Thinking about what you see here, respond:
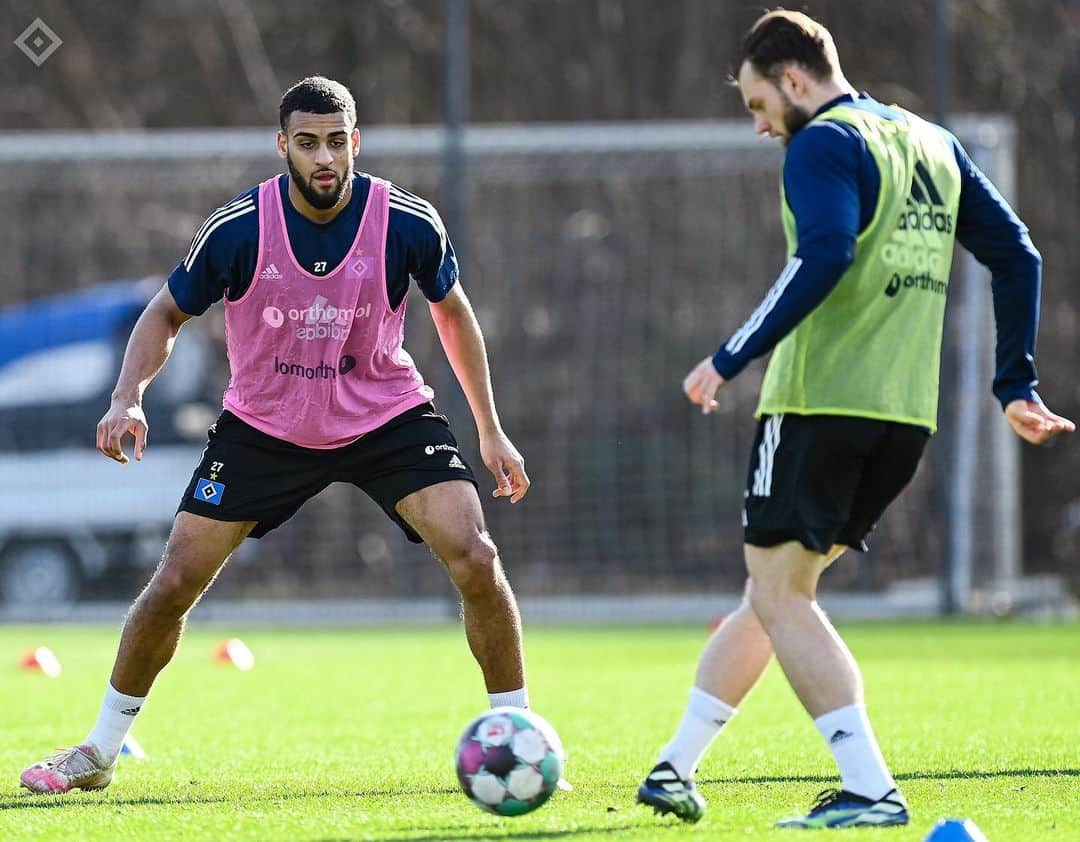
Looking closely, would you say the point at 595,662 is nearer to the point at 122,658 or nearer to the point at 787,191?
the point at 122,658

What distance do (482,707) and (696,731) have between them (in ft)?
12.7

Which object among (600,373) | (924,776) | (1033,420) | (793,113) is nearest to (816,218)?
(793,113)

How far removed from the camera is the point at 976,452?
17156 mm

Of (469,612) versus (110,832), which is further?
(469,612)

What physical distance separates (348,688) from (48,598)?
930 centimetres

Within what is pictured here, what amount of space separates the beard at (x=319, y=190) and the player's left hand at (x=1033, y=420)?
7.09 feet

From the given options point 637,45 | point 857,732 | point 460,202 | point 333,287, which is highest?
point 637,45

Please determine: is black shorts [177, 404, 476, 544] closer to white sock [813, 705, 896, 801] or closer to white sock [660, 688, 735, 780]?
white sock [660, 688, 735, 780]

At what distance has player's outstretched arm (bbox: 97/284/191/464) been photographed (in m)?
6.02

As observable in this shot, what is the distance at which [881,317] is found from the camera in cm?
527

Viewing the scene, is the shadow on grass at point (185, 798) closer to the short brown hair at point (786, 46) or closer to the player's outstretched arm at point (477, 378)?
the player's outstretched arm at point (477, 378)

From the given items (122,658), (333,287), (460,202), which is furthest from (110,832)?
(460,202)

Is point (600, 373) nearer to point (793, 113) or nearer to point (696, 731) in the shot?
point (696, 731)

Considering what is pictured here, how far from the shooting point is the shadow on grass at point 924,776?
629 cm
